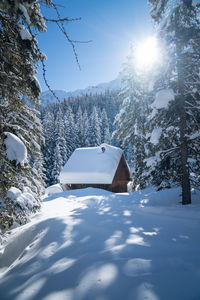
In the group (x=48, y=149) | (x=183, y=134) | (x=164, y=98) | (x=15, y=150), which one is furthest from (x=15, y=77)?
(x=48, y=149)

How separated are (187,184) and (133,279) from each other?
5.63 metres

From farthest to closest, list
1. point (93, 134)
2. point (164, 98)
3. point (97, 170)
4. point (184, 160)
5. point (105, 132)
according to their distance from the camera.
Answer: point (105, 132)
point (93, 134)
point (97, 170)
point (184, 160)
point (164, 98)

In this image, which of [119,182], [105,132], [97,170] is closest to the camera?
[97,170]

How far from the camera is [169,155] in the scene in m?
7.10

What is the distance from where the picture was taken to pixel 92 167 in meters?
23.6

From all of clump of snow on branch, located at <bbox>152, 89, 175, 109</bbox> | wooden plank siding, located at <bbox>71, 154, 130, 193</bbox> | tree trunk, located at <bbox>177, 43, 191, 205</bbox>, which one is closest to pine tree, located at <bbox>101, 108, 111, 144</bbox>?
wooden plank siding, located at <bbox>71, 154, 130, 193</bbox>

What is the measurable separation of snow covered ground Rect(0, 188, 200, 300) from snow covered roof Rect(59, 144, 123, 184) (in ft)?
57.8

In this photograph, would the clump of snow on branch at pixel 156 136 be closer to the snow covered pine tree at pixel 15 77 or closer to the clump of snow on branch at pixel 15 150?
the snow covered pine tree at pixel 15 77

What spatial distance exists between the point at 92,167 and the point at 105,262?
836 inches

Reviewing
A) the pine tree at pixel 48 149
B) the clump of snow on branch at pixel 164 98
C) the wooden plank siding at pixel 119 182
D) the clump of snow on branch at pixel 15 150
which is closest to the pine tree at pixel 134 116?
the wooden plank siding at pixel 119 182

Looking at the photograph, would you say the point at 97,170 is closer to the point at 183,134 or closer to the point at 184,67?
the point at 183,134

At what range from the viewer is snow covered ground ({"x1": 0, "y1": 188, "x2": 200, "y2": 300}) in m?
1.85

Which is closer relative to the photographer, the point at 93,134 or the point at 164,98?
the point at 164,98

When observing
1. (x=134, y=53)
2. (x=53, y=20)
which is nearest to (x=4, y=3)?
(x=53, y=20)
